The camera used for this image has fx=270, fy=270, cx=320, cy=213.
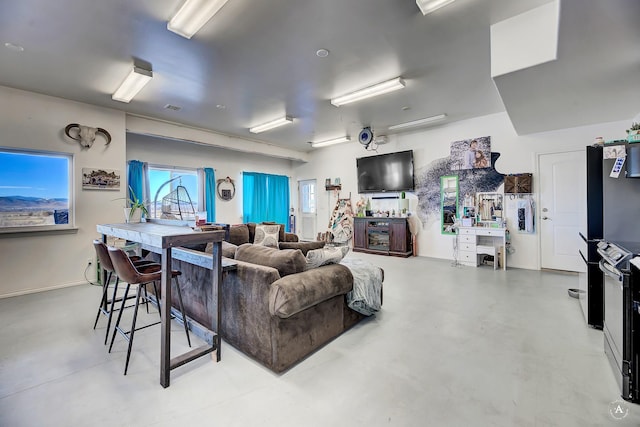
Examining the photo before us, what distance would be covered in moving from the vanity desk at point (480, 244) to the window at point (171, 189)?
5.44 m

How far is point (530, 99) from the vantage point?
3.25 metres

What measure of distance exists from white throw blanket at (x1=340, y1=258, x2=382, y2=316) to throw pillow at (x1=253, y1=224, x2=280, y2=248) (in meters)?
1.75

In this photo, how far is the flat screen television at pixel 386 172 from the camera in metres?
6.34

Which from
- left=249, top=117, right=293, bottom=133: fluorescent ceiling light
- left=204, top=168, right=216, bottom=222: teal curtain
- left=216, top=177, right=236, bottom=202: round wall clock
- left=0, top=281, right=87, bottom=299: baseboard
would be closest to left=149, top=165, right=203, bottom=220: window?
left=204, top=168, right=216, bottom=222: teal curtain

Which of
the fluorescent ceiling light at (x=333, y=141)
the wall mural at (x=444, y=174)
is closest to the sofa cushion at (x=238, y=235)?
the fluorescent ceiling light at (x=333, y=141)

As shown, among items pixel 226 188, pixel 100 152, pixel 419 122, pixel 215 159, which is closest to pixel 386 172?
pixel 419 122

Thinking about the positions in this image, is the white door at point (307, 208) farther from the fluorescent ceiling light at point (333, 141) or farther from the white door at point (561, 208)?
the white door at point (561, 208)

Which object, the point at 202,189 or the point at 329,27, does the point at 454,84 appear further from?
the point at 202,189

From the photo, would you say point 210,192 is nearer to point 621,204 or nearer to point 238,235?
point 238,235

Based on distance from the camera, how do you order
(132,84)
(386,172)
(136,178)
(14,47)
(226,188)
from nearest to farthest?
1. (14,47)
2. (132,84)
3. (136,178)
4. (386,172)
5. (226,188)

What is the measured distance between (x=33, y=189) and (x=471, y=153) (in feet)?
24.9

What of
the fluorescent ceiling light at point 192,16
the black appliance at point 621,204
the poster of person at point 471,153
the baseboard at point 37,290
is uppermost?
the fluorescent ceiling light at point 192,16

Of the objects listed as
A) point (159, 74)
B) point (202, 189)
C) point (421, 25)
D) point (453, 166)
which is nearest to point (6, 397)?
point (159, 74)

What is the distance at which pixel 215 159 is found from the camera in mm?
6973
